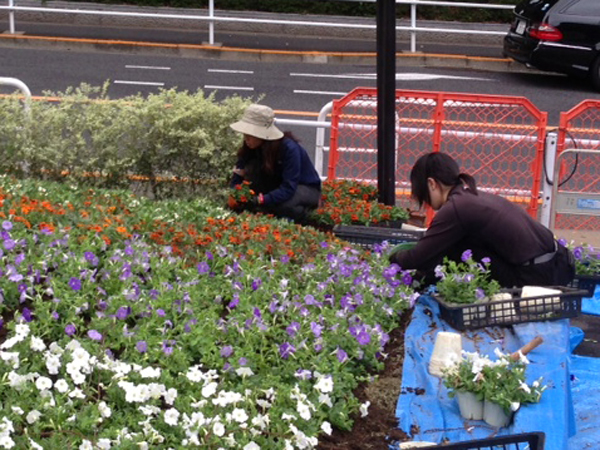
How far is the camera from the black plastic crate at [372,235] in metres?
6.79

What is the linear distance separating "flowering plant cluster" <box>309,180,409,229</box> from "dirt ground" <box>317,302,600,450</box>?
6.50 ft

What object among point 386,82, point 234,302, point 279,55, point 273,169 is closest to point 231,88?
point 279,55

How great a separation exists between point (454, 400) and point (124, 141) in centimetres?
398

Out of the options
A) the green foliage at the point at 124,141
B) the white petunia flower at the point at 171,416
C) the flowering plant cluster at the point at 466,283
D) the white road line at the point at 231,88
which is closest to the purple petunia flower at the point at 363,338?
the flowering plant cluster at the point at 466,283

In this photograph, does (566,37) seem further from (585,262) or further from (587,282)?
(587,282)

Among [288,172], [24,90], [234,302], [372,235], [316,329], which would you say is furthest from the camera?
[24,90]

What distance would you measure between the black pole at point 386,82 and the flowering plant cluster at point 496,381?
3096 mm

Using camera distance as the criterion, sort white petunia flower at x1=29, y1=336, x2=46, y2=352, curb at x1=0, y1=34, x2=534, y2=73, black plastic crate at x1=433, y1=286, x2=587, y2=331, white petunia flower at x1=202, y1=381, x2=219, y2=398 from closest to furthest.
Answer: white petunia flower at x1=202, y1=381, x2=219, y2=398 < white petunia flower at x1=29, y1=336, x2=46, y2=352 < black plastic crate at x1=433, y1=286, x2=587, y2=331 < curb at x1=0, y1=34, x2=534, y2=73

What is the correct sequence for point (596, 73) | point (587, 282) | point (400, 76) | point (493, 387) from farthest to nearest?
point (400, 76) < point (596, 73) < point (587, 282) < point (493, 387)

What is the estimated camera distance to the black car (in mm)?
16672

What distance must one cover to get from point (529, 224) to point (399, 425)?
196 cm

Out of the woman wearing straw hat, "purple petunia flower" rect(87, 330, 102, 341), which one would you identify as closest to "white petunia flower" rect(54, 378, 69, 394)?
→ "purple petunia flower" rect(87, 330, 102, 341)

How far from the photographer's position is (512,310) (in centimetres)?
548

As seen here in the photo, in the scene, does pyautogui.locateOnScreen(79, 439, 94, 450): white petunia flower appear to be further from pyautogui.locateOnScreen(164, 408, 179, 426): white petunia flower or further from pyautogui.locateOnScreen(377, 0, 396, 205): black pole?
pyautogui.locateOnScreen(377, 0, 396, 205): black pole
